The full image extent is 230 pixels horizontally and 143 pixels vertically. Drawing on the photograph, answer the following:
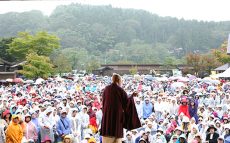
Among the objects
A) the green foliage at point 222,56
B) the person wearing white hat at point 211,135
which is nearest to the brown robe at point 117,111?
the person wearing white hat at point 211,135

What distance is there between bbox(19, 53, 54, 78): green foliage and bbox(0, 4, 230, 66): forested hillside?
49.1m

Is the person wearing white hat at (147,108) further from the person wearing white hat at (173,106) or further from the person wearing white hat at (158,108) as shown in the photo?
the person wearing white hat at (173,106)

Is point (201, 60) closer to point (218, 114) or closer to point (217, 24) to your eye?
point (218, 114)

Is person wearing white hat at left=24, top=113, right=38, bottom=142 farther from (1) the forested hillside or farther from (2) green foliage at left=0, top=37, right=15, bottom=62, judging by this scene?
(1) the forested hillside

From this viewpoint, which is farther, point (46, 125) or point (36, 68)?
point (36, 68)

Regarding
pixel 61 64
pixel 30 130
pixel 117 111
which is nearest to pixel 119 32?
pixel 61 64

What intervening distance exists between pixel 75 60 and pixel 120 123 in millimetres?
83796

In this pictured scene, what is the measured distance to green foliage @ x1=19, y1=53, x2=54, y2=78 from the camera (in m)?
42.3

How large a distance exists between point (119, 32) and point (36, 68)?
88.6 metres

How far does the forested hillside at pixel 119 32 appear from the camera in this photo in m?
111

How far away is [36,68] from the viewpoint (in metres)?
42.9

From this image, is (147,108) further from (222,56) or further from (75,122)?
(222,56)

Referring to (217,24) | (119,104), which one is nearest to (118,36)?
(217,24)

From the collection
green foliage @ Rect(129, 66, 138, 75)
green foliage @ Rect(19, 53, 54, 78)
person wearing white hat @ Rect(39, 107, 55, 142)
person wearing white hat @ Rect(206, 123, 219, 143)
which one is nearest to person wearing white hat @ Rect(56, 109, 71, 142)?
person wearing white hat @ Rect(39, 107, 55, 142)
